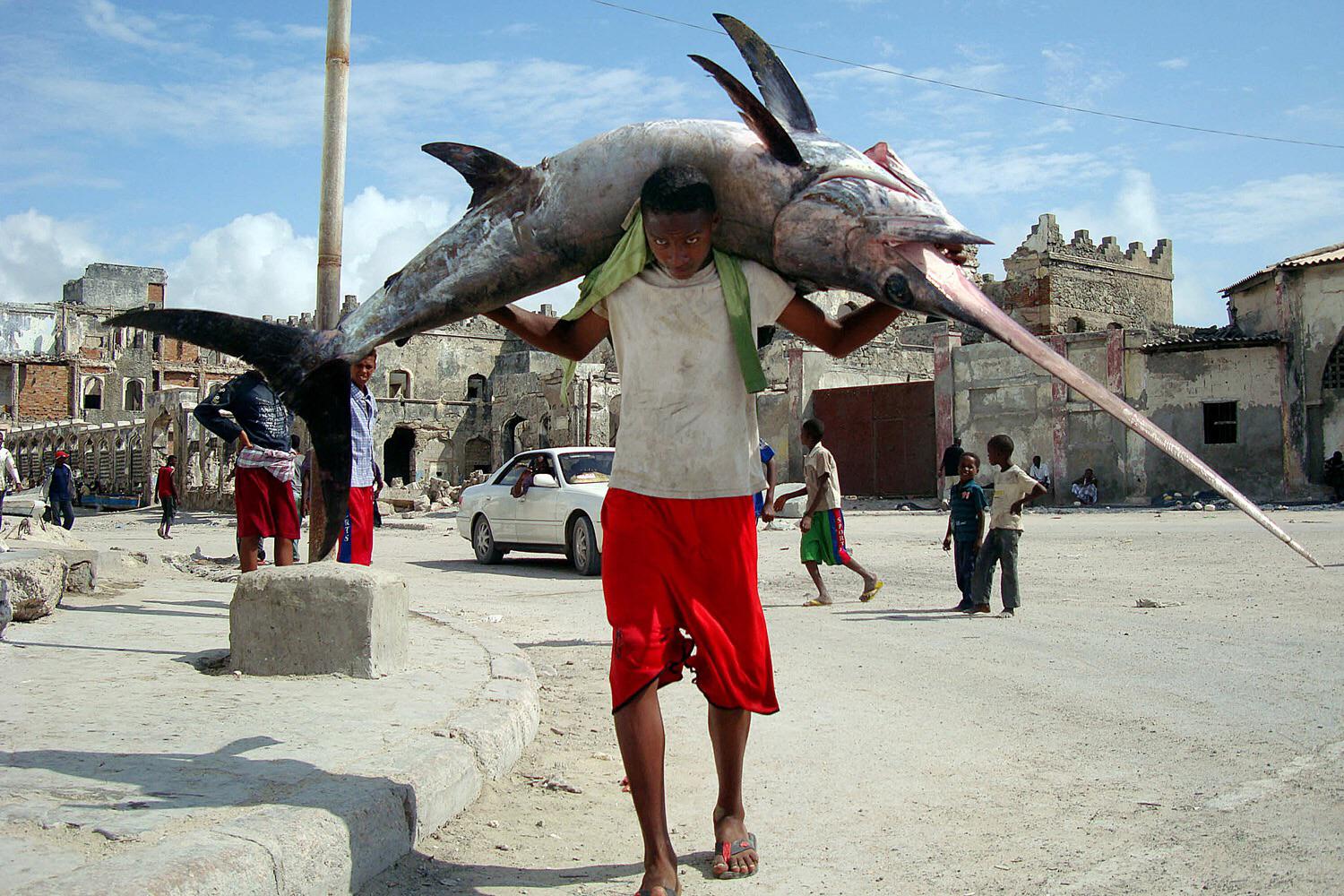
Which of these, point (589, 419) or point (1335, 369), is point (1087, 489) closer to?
point (1335, 369)

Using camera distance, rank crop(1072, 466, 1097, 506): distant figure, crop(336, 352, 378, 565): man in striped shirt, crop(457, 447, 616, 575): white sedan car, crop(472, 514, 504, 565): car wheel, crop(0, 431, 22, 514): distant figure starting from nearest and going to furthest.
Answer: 1. crop(336, 352, 378, 565): man in striped shirt
2. crop(457, 447, 616, 575): white sedan car
3. crop(472, 514, 504, 565): car wheel
4. crop(0, 431, 22, 514): distant figure
5. crop(1072, 466, 1097, 506): distant figure

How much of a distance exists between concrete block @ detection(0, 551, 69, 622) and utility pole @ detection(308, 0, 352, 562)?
151 centimetres

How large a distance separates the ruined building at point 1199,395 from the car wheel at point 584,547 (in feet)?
52.6

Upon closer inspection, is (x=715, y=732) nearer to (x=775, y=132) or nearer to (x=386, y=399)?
(x=775, y=132)

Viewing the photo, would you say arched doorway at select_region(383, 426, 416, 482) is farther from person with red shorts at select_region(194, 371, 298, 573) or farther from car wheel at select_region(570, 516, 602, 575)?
person with red shorts at select_region(194, 371, 298, 573)

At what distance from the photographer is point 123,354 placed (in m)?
56.5

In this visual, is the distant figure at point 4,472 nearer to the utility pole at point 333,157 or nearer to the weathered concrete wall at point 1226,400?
the utility pole at point 333,157

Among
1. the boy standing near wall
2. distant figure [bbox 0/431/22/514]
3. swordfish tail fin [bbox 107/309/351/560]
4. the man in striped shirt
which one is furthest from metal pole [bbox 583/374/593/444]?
swordfish tail fin [bbox 107/309/351/560]

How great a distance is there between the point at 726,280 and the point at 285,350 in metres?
1.27

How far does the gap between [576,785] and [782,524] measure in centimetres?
1799

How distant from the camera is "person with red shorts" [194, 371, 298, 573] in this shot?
23.4 ft

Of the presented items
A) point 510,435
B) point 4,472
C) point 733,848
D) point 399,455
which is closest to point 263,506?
point 733,848

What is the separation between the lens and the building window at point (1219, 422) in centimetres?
2547

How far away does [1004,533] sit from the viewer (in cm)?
860
